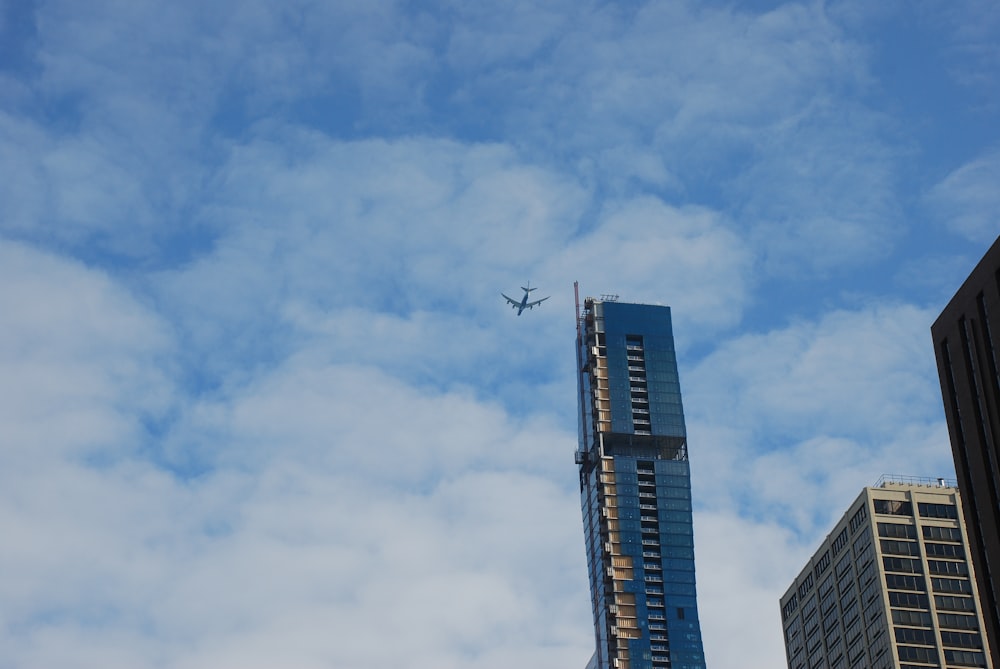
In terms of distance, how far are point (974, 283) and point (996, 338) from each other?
6.44m

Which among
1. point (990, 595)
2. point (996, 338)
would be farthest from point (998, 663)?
point (996, 338)

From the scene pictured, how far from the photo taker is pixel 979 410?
486ft

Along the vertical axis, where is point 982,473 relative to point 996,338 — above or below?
below

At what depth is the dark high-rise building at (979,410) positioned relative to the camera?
5640 inches

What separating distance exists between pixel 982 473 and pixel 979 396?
A: 7.79 metres

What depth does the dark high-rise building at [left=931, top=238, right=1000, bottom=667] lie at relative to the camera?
14325cm

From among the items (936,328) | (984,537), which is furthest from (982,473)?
(936,328)

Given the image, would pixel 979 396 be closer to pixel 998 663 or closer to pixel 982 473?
pixel 982 473

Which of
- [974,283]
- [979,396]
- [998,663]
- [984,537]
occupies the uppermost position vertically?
[974,283]

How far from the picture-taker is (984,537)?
477 ft

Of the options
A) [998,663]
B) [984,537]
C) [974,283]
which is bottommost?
[998,663]

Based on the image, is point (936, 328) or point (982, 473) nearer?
point (982, 473)

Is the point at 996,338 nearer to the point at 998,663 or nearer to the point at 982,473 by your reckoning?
the point at 982,473

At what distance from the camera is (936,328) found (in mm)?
156125
